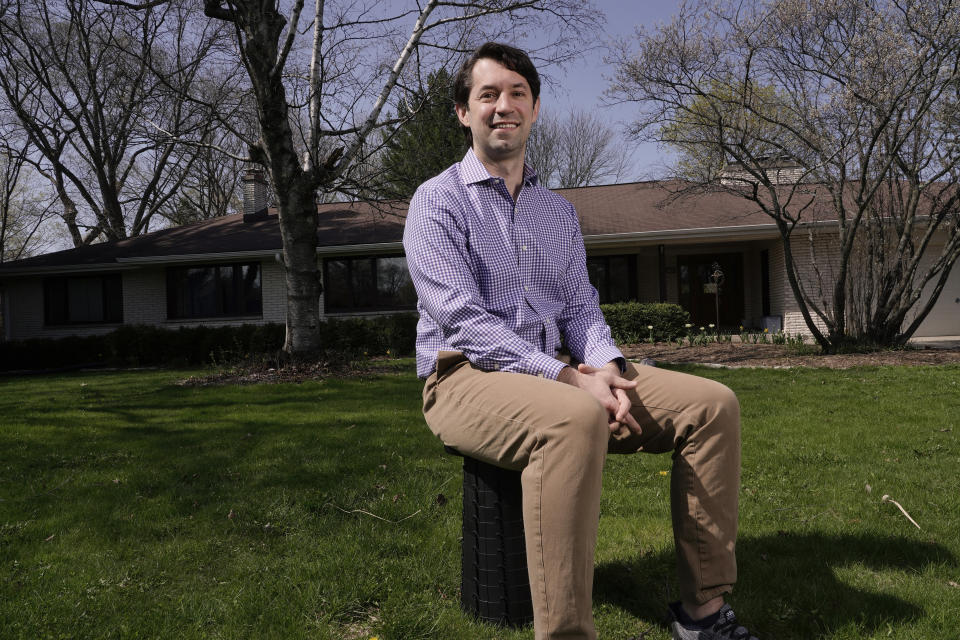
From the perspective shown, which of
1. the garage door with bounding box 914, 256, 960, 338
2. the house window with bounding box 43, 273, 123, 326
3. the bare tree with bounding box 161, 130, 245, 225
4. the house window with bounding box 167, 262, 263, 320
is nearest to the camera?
the garage door with bounding box 914, 256, 960, 338

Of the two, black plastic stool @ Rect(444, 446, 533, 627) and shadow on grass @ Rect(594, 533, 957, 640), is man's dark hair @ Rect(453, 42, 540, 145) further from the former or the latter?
shadow on grass @ Rect(594, 533, 957, 640)

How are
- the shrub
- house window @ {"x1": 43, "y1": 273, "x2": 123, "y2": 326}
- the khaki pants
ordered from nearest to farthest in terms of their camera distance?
the khaki pants
the shrub
house window @ {"x1": 43, "y1": 273, "x2": 123, "y2": 326}

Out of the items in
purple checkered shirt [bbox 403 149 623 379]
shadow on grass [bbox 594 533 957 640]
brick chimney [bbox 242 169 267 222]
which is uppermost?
brick chimney [bbox 242 169 267 222]

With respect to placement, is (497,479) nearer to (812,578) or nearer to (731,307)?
(812,578)

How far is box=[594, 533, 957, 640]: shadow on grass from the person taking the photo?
2080 millimetres

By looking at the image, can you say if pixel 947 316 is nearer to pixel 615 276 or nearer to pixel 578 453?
pixel 615 276

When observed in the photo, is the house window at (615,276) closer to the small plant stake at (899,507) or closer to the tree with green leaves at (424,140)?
the tree with green leaves at (424,140)

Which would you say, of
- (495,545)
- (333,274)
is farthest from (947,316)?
(495,545)

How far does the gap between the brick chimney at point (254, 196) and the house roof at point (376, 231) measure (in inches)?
7.7

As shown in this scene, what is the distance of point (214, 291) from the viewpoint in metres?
17.5

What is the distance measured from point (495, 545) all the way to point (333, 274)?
15569 mm

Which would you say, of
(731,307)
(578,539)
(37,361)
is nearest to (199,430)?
(578,539)

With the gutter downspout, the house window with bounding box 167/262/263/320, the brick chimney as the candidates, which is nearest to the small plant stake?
the gutter downspout

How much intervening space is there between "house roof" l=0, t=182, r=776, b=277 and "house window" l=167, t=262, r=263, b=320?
718 millimetres
